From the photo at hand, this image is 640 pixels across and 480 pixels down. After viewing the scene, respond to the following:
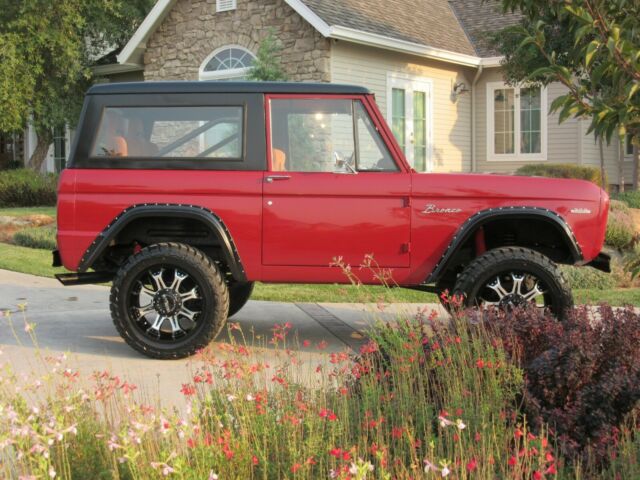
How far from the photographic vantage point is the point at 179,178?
641 centimetres

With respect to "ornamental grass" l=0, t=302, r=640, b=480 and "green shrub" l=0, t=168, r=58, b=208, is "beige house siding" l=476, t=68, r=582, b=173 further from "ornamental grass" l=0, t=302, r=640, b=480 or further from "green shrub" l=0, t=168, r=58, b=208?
"ornamental grass" l=0, t=302, r=640, b=480

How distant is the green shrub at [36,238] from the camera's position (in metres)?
14.4

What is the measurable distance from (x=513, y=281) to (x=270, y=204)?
1.98m

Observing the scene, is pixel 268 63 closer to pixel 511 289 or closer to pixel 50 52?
pixel 50 52

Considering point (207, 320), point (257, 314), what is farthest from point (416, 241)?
point (257, 314)

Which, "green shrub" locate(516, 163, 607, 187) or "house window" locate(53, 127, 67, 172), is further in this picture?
"house window" locate(53, 127, 67, 172)

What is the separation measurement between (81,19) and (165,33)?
4.36 m

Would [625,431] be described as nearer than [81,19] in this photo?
Yes

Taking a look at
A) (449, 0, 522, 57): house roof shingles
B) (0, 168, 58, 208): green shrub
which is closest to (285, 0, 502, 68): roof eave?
(449, 0, 522, 57): house roof shingles

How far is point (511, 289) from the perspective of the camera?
6.33 meters

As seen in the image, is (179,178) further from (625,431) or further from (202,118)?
(625,431)

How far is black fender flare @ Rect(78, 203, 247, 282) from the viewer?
6324 millimetres

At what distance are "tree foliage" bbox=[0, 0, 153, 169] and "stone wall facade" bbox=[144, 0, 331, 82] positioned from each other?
4.13 meters

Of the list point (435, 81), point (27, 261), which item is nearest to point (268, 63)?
point (435, 81)
